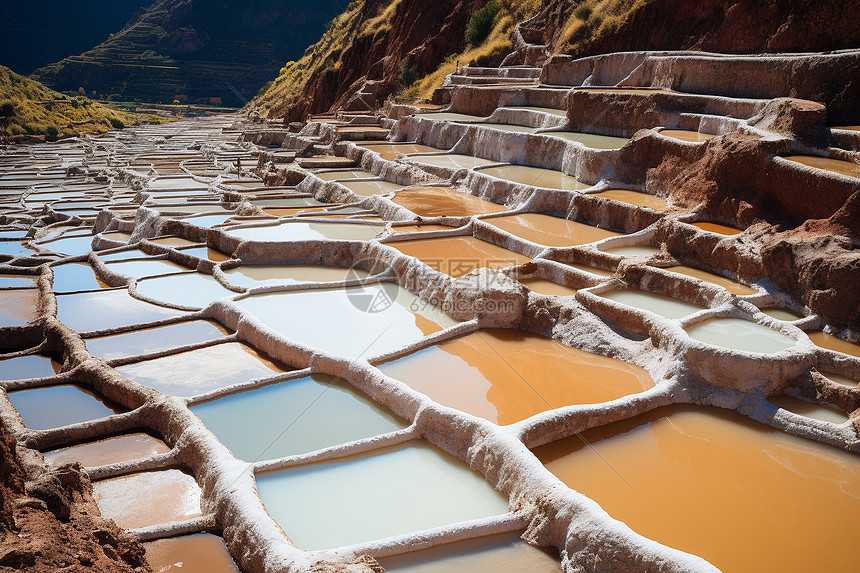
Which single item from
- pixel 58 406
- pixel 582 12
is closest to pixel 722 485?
pixel 58 406

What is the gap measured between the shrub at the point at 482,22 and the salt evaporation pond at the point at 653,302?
20358 mm

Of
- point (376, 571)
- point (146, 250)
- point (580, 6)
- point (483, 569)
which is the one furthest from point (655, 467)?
point (580, 6)

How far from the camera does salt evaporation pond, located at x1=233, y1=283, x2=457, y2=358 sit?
29.5 feet

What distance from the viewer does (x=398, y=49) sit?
3161 centimetres

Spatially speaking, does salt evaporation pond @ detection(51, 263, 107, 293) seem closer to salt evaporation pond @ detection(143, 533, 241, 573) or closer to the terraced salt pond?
salt evaporation pond @ detection(143, 533, 241, 573)

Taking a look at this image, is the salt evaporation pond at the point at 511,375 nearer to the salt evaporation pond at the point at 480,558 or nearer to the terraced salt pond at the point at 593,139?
the salt evaporation pond at the point at 480,558

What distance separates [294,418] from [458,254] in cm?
505

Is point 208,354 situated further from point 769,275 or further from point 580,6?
point 580,6

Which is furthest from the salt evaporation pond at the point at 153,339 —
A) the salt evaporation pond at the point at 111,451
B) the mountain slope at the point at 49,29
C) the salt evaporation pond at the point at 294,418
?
the mountain slope at the point at 49,29

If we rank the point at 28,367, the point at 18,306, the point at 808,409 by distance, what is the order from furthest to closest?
the point at 18,306, the point at 28,367, the point at 808,409

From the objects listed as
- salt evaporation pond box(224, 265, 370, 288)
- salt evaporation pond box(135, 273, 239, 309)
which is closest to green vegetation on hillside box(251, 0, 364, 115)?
salt evaporation pond box(224, 265, 370, 288)

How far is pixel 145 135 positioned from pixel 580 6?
89.4ft

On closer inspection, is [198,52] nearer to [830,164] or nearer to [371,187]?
[371,187]

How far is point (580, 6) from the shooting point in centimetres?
2152
